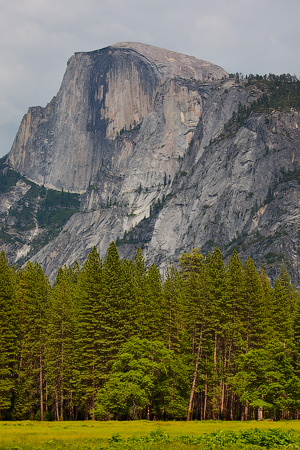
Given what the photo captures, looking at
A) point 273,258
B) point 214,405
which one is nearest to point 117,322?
point 214,405

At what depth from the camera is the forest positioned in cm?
4894

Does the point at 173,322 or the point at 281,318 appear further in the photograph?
the point at 281,318

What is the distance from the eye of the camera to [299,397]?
44.0 meters

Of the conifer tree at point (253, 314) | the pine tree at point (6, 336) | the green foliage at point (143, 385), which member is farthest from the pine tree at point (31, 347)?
the conifer tree at point (253, 314)

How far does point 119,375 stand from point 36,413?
53.2ft

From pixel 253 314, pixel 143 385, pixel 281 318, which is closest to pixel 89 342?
pixel 143 385

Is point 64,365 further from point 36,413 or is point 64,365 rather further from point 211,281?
point 211,281

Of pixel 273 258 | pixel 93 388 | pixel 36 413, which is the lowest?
pixel 36 413

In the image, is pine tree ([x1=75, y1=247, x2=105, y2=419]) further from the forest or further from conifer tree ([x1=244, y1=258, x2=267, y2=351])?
conifer tree ([x1=244, y1=258, x2=267, y2=351])

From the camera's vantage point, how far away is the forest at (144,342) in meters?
48.9

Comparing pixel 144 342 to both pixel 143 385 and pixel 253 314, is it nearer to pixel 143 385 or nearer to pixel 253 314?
pixel 143 385

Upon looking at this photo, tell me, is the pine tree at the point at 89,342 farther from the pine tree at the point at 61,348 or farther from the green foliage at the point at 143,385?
the green foliage at the point at 143,385

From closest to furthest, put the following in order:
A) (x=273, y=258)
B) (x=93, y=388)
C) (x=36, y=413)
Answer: (x=93, y=388) < (x=36, y=413) < (x=273, y=258)

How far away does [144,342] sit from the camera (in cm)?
5097
